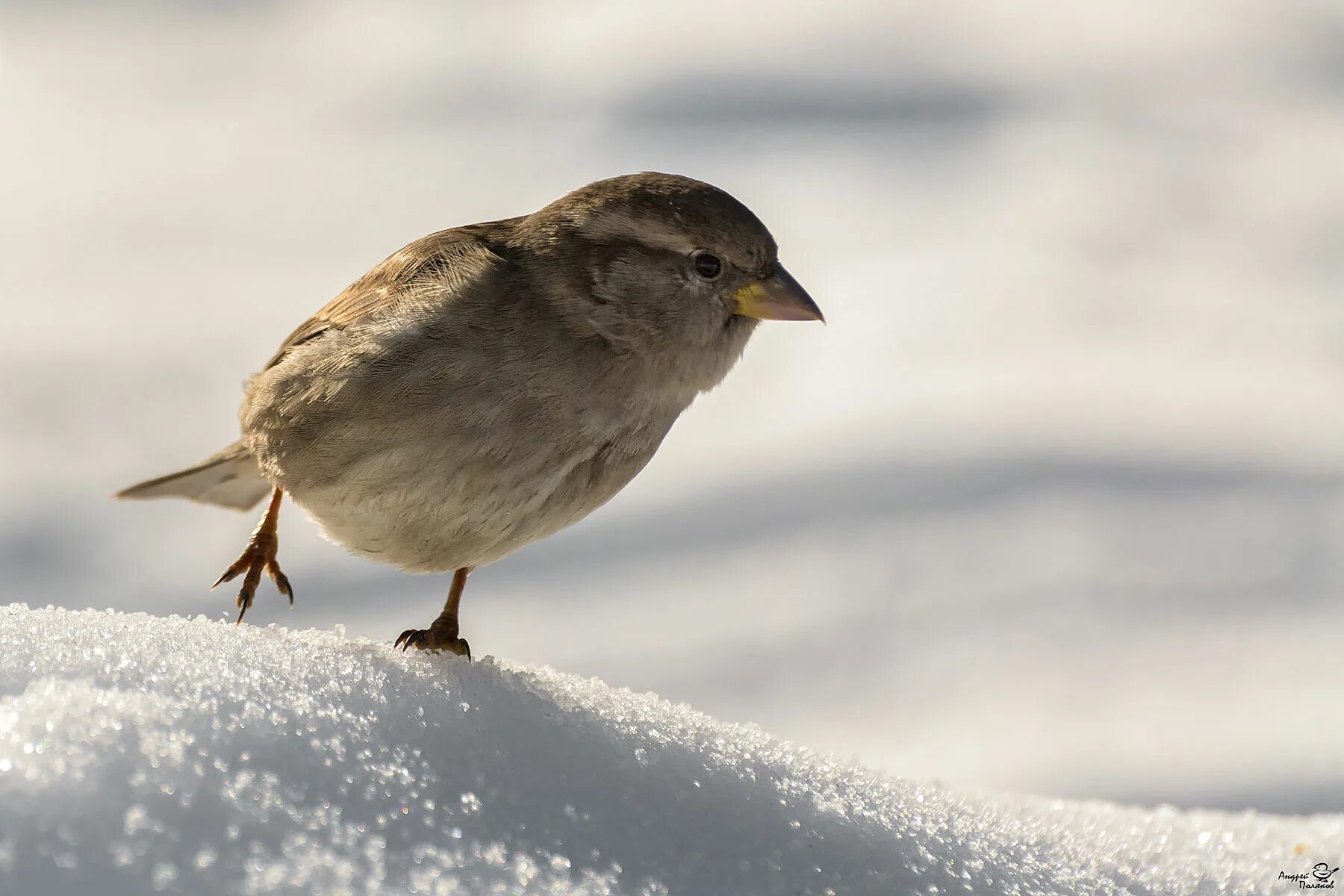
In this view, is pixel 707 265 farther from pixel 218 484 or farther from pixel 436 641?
pixel 218 484

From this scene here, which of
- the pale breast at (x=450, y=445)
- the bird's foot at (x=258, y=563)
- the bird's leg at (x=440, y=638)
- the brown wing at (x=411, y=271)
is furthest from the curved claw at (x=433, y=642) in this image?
the brown wing at (x=411, y=271)

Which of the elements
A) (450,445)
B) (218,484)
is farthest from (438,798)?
(218,484)

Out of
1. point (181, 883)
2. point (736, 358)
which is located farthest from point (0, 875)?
point (736, 358)

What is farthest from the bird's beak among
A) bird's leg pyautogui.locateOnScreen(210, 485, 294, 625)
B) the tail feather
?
the tail feather

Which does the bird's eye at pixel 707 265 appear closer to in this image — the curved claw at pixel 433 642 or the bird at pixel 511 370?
the bird at pixel 511 370

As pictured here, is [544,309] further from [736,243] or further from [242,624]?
[242,624]

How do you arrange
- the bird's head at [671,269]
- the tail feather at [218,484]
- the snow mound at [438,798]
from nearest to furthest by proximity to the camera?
the snow mound at [438,798], the bird's head at [671,269], the tail feather at [218,484]
